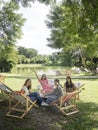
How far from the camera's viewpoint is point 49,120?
9.14 m

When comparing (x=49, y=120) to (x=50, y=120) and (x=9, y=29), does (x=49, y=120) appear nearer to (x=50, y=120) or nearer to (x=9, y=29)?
(x=50, y=120)

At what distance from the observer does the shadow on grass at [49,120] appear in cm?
843

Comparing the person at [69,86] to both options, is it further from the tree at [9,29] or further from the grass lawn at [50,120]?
the tree at [9,29]

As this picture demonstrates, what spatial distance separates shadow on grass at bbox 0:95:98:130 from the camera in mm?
8430

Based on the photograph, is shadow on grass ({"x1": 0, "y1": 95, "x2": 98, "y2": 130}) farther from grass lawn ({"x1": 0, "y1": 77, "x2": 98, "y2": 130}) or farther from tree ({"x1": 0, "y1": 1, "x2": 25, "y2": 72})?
tree ({"x1": 0, "y1": 1, "x2": 25, "y2": 72})

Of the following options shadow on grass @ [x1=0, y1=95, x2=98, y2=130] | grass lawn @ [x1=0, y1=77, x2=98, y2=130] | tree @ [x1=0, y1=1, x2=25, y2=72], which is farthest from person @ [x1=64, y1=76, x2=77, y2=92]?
tree @ [x1=0, y1=1, x2=25, y2=72]

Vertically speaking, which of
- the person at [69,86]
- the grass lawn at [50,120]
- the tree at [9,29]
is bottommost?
the grass lawn at [50,120]

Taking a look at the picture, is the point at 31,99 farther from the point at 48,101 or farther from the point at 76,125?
the point at 76,125

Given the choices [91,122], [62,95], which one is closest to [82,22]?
[62,95]

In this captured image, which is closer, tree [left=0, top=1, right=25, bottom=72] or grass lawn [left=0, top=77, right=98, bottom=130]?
grass lawn [left=0, top=77, right=98, bottom=130]

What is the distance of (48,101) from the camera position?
10305mm

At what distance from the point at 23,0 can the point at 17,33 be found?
835 inches

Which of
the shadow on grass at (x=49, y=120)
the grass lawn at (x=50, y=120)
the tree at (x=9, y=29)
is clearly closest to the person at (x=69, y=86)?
the grass lawn at (x=50, y=120)

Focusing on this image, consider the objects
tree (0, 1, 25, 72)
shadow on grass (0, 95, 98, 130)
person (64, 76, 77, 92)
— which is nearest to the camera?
shadow on grass (0, 95, 98, 130)
